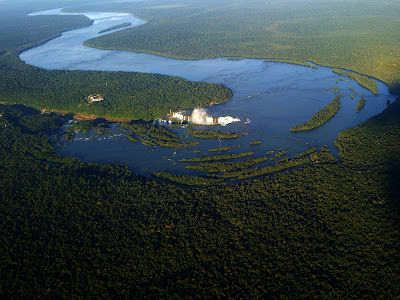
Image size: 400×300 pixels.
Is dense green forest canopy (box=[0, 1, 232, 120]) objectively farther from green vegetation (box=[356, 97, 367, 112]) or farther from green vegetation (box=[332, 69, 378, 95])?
green vegetation (box=[332, 69, 378, 95])

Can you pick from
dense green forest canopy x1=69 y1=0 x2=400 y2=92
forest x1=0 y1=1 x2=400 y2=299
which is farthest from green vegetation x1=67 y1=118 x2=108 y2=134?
dense green forest canopy x1=69 y1=0 x2=400 y2=92

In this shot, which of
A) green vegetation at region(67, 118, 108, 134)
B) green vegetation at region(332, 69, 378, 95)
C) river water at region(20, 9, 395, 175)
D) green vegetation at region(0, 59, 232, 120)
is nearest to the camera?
river water at region(20, 9, 395, 175)

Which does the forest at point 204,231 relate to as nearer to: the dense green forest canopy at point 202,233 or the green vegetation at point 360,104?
the dense green forest canopy at point 202,233

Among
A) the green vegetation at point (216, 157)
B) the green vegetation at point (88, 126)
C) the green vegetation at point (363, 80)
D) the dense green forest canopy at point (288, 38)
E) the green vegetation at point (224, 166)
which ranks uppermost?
the dense green forest canopy at point (288, 38)

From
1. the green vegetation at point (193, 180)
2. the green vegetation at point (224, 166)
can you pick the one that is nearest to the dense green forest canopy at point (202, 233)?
the green vegetation at point (193, 180)

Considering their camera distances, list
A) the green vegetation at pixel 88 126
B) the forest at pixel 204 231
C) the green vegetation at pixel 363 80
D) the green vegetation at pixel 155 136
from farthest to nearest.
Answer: the green vegetation at pixel 363 80, the green vegetation at pixel 88 126, the green vegetation at pixel 155 136, the forest at pixel 204 231

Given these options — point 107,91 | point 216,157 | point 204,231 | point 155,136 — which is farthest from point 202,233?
point 107,91

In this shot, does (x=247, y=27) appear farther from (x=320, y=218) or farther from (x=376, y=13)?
(x=320, y=218)
